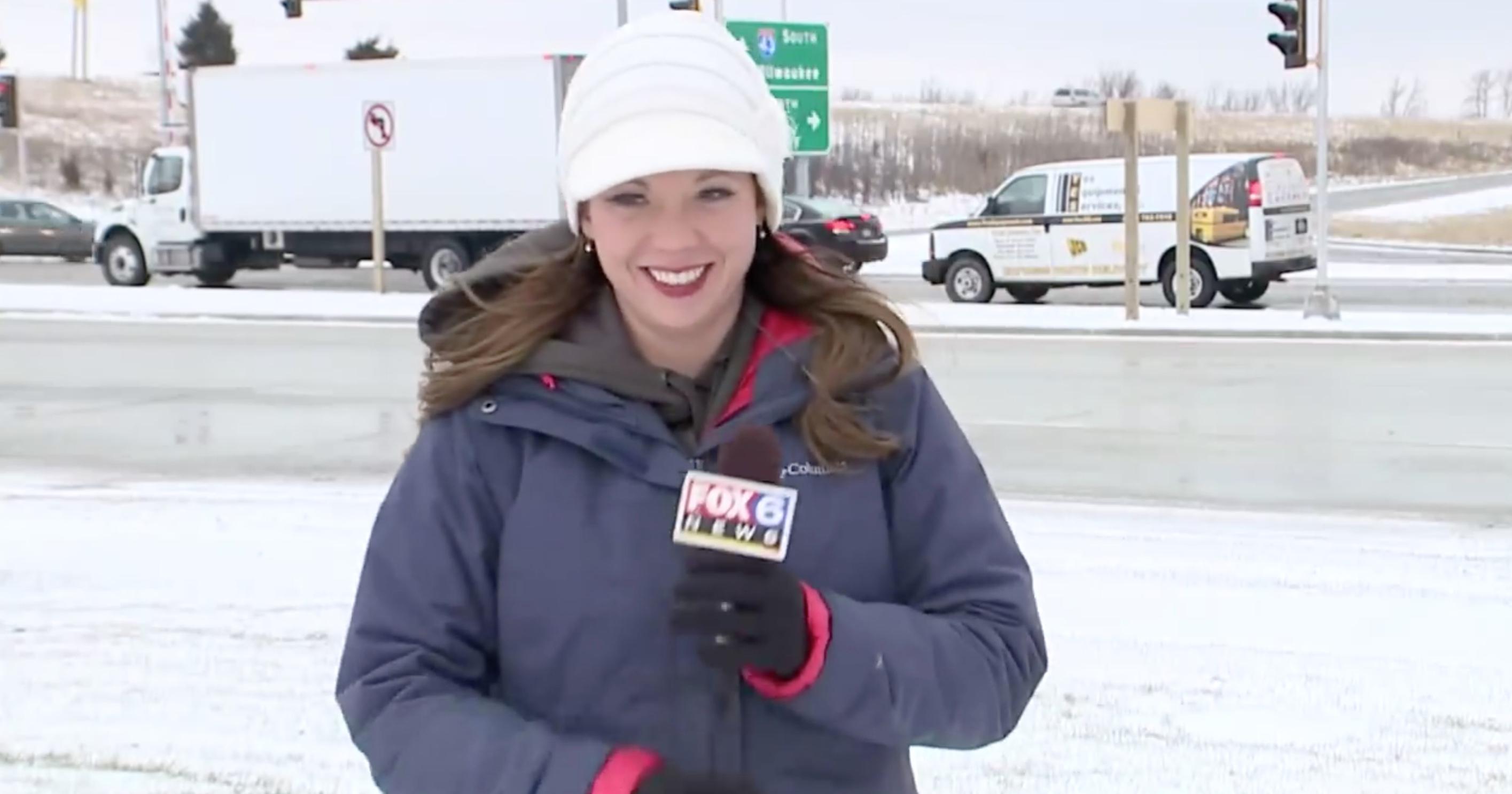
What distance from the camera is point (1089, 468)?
9.78 m

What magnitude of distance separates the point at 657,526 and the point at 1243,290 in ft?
65.5

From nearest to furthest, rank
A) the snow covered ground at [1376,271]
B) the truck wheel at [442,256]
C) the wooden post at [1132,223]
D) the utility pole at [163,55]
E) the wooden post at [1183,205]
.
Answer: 1. the wooden post at [1132,223]
2. the wooden post at [1183,205]
3. the snow covered ground at [1376,271]
4. the truck wheel at [442,256]
5. the utility pole at [163,55]

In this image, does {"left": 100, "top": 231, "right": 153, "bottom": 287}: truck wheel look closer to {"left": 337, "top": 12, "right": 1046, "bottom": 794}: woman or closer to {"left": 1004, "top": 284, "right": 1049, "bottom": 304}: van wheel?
{"left": 1004, "top": 284, "right": 1049, "bottom": 304}: van wheel

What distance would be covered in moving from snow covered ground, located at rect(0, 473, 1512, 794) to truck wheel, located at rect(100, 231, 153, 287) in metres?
21.4

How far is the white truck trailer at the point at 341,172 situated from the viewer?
25.8 m

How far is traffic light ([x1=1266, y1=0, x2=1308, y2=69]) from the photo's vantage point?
17.9 meters

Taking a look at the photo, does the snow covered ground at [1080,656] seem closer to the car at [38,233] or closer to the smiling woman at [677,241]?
the smiling woman at [677,241]

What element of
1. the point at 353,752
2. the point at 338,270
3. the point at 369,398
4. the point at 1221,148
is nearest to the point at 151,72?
the point at 1221,148

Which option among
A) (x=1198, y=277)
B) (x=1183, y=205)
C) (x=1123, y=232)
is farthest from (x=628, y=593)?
(x=1123, y=232)

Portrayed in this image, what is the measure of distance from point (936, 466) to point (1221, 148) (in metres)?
73.9

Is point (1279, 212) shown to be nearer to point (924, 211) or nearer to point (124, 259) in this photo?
point (124, 259)

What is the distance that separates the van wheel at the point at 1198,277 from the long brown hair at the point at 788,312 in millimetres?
18627

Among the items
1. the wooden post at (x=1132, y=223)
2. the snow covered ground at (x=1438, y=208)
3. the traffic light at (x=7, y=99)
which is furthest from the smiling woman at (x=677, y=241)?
the snow covered ground at (x=1438, y=208)

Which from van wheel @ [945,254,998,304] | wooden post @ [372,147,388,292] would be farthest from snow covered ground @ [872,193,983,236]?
wooden post @ [372,147,388,292]
